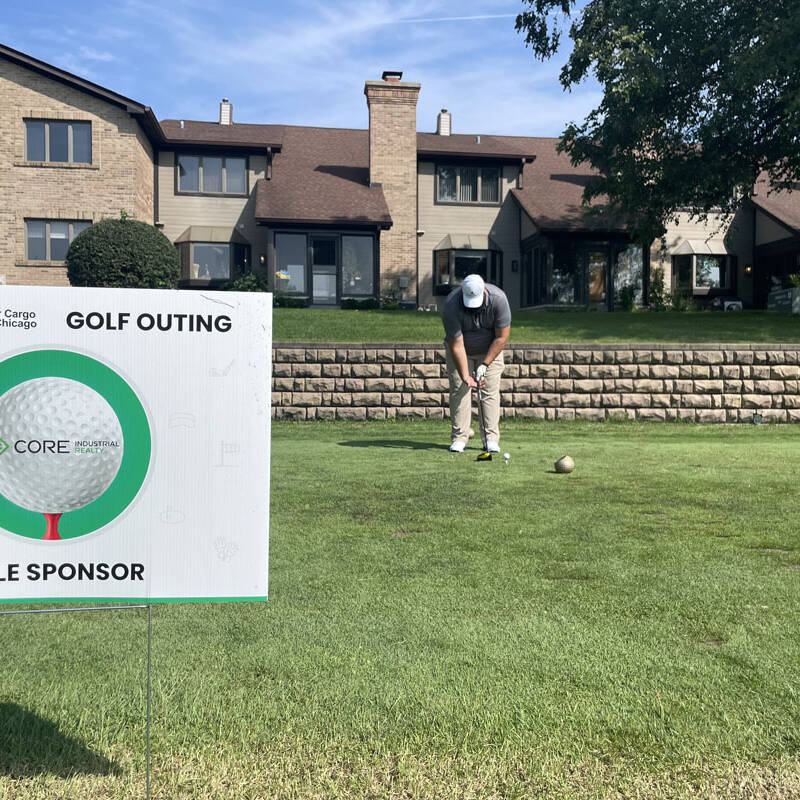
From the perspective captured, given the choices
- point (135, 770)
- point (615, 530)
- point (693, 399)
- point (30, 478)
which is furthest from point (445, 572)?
point (693, 399)

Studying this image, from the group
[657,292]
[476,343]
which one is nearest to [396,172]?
[657,292]

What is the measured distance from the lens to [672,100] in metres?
23.5

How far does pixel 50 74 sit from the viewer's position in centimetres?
2572

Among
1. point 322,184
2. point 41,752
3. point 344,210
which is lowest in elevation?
point 41,752

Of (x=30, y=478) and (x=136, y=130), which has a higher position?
(x=136, y=130)

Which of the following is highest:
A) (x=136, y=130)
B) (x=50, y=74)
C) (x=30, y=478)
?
(x=50, y=74)

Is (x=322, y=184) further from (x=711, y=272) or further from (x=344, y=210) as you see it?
(x=711, y=272)

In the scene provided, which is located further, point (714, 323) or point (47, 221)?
point (47, 221)

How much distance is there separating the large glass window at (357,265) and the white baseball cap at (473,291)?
20018mm

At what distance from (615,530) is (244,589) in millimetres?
3652

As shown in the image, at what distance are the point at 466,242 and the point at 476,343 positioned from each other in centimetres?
2094

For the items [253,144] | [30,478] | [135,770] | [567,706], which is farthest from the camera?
[253,144]

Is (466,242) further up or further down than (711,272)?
further up

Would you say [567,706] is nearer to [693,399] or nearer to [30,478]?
[30,478]
